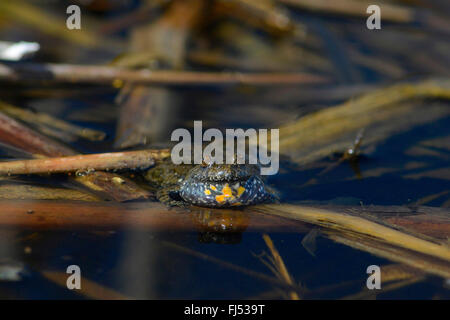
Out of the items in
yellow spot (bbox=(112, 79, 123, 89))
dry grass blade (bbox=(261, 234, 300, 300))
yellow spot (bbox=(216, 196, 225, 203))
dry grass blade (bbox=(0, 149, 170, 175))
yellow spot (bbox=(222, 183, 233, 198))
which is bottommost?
dry grass blade (bbox=(261, 234, 300, 300))

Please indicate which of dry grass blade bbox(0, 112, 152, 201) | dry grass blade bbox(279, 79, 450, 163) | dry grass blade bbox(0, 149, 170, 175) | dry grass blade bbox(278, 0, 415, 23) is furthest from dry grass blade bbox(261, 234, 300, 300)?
dry grass blade bbox(278, 0, 415, 23)

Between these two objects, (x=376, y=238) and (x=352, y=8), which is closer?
(x=376, y=238)

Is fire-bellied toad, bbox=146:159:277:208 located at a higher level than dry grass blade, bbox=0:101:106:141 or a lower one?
lower

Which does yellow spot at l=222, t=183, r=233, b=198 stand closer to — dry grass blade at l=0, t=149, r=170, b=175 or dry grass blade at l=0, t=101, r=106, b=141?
dry grass blade at l=0, t=149, r=170, b=175

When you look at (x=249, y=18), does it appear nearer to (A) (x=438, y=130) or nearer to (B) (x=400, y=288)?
(A) (x=438, y=130)

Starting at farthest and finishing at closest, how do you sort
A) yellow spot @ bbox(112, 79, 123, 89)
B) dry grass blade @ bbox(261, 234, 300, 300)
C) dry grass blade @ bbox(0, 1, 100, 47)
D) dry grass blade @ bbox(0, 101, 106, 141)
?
1. dry grass blade @ bbox(0, 1, 100, 47)
2. yellow spot @ bbox(112, 79, 123, 89)
3. dry grass blade @ bbox(0, 101, 106, 141)
4. dry grass blade @ bbox(261, 234, 300, 300)

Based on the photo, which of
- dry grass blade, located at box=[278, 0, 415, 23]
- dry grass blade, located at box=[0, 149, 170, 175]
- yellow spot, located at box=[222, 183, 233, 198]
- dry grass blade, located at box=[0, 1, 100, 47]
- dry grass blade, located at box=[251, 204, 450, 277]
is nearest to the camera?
dry grass blade, located at box=[251, 204, 450, 277]

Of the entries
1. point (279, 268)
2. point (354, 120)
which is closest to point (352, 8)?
point (354, 120)

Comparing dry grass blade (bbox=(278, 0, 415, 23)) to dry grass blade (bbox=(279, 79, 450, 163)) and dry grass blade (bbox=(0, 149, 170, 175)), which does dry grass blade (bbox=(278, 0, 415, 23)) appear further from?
dry grass blade (bbox=(0, 149, 170, 175))

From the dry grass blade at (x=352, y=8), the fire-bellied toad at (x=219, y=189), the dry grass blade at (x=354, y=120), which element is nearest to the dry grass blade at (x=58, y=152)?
the fire-bellied toad at (x=219, y=189)

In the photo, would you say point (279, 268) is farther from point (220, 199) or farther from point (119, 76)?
point (119, 76)

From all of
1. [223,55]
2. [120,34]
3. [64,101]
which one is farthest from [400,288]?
[120,34]

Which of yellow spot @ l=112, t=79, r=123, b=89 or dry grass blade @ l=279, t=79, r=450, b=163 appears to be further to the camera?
yellow spot @ l=112, t=79, r=123, b=89
